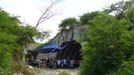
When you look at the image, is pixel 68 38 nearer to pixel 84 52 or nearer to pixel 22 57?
pixel 22 57

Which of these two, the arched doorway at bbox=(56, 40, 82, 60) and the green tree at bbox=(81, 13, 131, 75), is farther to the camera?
the arched doorway at bbox=(56, 40, 82, 60)

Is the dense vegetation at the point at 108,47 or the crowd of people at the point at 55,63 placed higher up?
the dense vegetation at the point at 108,47

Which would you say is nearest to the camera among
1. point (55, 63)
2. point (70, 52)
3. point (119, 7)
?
point (119, 7)

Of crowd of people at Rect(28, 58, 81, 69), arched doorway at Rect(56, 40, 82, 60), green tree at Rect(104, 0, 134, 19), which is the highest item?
green tree at Rect(104, 0, 134, 19)

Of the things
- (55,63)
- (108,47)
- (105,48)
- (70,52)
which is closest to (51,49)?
(55,63)

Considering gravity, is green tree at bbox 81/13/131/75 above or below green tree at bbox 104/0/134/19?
below

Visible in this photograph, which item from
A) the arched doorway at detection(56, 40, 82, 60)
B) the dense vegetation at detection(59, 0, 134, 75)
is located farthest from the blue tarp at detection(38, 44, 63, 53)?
the dense vegetation at detection(59, 0, 134, 75)

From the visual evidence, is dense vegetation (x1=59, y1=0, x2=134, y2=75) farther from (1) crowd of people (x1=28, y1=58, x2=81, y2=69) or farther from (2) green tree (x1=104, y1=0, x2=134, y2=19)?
(1) crowd of people (x1=28, y1=58, x2=81, y2=69)

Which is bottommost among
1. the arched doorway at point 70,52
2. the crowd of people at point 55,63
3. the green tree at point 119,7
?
the crowd of people at point 55,63

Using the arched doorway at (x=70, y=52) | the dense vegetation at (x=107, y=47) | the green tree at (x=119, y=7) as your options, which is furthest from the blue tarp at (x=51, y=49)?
the dense vegetation at (x=107, y=47)

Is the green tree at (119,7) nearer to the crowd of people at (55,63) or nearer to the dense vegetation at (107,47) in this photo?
the crowd of people at (55,63)

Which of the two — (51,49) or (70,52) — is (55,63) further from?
(70,52)

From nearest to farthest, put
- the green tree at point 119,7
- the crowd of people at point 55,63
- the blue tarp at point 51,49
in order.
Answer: the green tree at point 119,7
the crowd of people at point 55,63
the blue tarp at point 51,49

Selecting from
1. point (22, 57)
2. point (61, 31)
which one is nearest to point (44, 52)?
point (61, 31)
